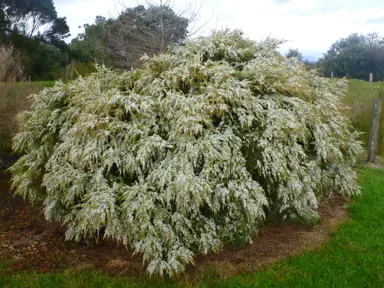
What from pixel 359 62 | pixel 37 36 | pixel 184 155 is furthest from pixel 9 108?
pixel 359 62

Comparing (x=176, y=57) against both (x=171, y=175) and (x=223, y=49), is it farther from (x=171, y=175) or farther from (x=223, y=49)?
(x=171, y=175)

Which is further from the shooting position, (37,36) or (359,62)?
(359,62)

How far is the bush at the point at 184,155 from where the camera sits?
3107mm

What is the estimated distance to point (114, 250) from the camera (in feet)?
12.4

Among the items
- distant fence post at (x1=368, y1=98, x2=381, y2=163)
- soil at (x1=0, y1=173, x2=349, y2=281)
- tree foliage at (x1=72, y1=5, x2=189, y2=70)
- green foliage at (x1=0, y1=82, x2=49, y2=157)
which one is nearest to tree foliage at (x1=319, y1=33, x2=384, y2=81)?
tree foliage at (x1=72, y1=5, x2=189, y2=70)

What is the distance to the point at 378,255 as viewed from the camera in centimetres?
356

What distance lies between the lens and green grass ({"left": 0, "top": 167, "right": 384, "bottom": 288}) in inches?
120

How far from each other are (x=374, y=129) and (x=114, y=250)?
24.8ft

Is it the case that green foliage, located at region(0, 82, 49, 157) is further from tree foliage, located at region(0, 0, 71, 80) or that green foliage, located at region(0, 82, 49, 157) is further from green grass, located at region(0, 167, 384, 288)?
tree foliage, located at region(0, 0, 71, 80)

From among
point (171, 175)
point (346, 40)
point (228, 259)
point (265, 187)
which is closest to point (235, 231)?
point (228, 259)

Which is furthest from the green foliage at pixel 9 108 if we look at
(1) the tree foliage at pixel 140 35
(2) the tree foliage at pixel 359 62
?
(2) the tree foliage at pixel 359 62

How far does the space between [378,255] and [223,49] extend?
305 cm

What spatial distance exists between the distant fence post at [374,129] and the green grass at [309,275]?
518 centimetres

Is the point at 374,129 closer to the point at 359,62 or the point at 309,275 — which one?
the point at 309,275
